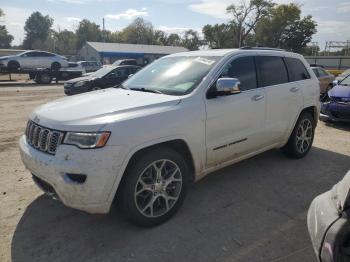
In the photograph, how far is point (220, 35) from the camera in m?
68.9

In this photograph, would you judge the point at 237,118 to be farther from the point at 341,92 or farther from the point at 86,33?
the point at 86,33

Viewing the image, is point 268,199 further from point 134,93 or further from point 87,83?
→ point 87,83

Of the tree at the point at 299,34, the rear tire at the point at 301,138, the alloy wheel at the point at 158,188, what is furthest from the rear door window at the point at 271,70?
the tree at the point at 299,34

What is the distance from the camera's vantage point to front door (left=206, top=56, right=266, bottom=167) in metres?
3.87

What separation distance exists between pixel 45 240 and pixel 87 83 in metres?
11.4

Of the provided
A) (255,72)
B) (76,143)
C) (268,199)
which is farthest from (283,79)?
(76,143)

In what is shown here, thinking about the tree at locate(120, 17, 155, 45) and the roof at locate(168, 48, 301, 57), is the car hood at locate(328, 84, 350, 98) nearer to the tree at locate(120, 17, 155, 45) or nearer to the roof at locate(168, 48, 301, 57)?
the roof at locate(168, 48, 301, 57)

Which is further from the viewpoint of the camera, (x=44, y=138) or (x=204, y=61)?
(x=204, y=61)

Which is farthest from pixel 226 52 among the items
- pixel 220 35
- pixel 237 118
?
pixel 220 35

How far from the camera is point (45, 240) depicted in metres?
3.28

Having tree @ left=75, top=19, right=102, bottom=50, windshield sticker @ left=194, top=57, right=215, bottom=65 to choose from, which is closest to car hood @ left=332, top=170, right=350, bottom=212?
windshield sticker @ left=194, top=57, right=215, bottom=65

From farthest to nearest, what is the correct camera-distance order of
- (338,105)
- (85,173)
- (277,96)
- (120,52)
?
(120,52) → (338,105) → (277,96) → (85,173)

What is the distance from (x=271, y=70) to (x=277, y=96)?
43 centimetres

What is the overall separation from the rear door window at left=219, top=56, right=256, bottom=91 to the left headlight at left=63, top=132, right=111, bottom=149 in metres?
1.86
